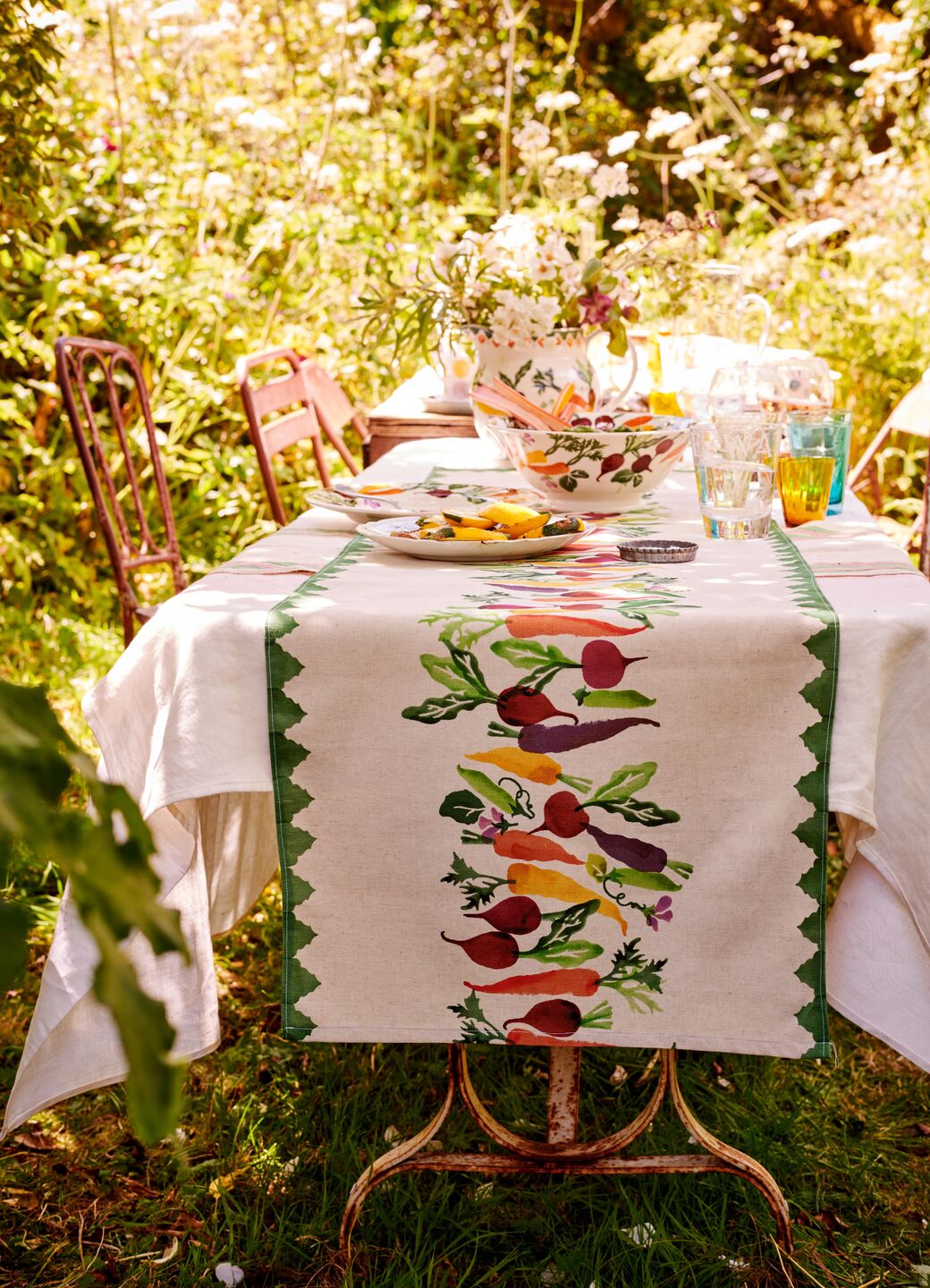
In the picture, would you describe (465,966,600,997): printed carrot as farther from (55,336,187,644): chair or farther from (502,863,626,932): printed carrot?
(55,336,187,644): chair

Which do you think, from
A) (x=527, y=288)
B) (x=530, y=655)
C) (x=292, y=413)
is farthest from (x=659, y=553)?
(x=292, y=413)

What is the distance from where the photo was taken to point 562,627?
114cm

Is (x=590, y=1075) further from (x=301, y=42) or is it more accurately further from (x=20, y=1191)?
(x=301, y=42)

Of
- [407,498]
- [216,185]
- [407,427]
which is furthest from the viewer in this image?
[216,185]

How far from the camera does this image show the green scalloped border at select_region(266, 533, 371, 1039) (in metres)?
1.16

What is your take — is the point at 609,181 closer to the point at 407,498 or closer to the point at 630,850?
the point at 407,498

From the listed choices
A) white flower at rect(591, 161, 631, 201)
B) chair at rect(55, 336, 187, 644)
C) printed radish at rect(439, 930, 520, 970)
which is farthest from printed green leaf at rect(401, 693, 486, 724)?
white flower at rect(591, 161, 631, 201)

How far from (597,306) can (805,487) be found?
583 mm

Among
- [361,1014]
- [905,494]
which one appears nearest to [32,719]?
[361,1014]

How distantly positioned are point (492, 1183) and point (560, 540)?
81cm

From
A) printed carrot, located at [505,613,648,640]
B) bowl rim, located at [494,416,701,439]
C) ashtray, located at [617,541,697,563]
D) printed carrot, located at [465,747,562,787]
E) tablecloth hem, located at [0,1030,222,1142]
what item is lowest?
tablecloth hem, located at [0,1030,222,1142]

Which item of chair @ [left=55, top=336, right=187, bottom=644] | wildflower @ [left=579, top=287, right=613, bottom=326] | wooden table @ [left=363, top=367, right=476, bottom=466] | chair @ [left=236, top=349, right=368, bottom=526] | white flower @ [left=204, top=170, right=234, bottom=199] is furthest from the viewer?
white flower @ [left=204, top=170, right=234, bottom=199]

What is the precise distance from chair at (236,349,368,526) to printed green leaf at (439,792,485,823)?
50.9 inches

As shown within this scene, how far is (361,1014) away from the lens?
1230 mm
